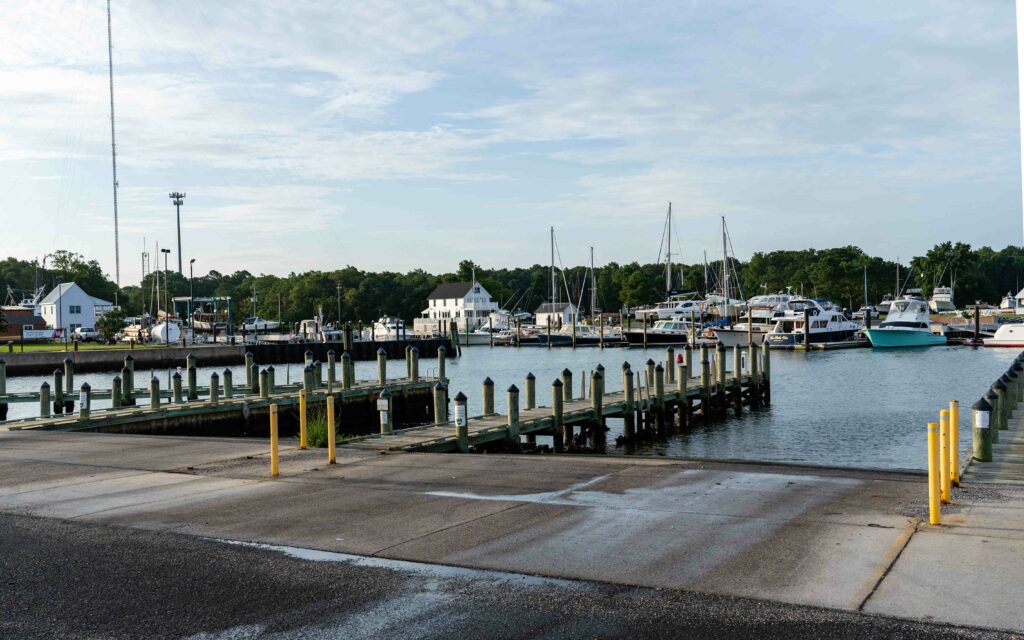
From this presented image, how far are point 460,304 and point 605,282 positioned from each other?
4123 cm

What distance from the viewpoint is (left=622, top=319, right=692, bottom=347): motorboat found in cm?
9738

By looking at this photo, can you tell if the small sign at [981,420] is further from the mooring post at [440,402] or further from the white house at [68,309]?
the white house at [68,309]

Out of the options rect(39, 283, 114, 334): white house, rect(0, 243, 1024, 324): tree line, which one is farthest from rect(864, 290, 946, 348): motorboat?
rect(39, 283, 114, 334): white house

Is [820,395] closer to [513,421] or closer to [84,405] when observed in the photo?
[513,421]

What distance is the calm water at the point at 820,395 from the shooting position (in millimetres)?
29016

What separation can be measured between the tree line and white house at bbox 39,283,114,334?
20970mm

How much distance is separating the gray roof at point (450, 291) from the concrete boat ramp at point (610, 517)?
128596 mm

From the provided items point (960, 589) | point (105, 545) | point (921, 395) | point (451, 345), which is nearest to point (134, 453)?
point (105, 545)

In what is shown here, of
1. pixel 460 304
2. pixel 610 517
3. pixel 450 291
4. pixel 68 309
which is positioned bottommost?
pixel 610 517

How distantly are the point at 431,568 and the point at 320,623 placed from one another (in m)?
1.67

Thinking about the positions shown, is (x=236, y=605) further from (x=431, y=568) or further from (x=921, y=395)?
(x=921, y=395)

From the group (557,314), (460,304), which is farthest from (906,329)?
(460,304)

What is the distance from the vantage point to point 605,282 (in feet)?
577

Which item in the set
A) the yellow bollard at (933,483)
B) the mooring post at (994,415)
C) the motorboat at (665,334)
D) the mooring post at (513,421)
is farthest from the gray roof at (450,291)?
the yellow bollard at (933,483)
